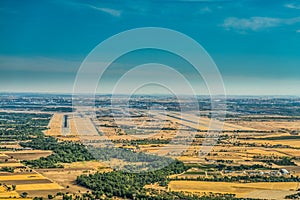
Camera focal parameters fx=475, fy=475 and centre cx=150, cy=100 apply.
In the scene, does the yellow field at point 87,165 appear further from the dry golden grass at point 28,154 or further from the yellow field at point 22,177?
the dry golden grass at point 28,154

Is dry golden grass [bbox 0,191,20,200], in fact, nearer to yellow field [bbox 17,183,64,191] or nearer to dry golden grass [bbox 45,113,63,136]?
yellow field [bbox 17,183,64,191]

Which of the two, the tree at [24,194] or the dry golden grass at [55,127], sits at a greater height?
the dry golden grass at [55,127]

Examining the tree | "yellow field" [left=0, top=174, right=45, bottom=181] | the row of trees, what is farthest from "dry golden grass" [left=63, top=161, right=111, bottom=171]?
the tree

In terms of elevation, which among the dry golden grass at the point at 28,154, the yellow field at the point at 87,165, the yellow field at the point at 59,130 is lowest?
the yellow field at the point at 87,165

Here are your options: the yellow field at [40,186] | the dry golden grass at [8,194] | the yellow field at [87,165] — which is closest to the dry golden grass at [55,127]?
the yellow field at [87,165]

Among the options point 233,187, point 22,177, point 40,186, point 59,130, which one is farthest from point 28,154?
point 233,187

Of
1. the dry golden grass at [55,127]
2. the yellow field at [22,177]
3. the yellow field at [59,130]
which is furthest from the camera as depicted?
the dry golden grass at [55,127]

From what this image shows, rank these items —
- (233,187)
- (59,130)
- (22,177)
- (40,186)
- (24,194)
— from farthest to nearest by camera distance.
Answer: (59,130), (22,177), (233,187), (40,186), (24,194)

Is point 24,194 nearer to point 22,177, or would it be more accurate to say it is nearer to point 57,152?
point 22,177

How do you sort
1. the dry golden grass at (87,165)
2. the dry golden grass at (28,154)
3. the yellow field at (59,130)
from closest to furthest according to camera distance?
the dry golden grass at (87,165) < the dry golden grass at (28,154) < the yellow field at (59,130)
